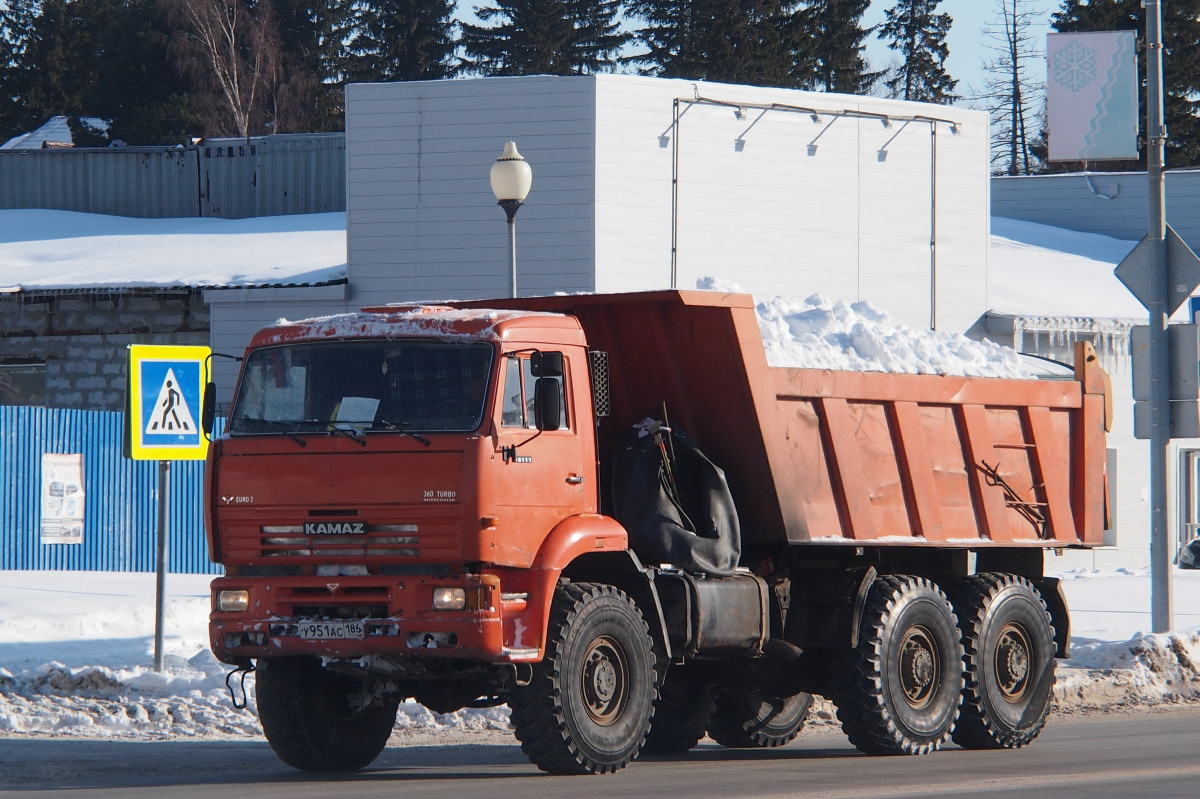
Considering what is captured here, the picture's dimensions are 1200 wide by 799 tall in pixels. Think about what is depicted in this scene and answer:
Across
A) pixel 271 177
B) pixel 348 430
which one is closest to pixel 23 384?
pixel 271 177

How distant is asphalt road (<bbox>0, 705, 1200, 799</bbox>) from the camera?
898 centimetres

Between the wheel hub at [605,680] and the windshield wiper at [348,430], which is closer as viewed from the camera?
the windshield wiper at [348,430]

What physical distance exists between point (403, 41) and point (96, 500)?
42.4 m

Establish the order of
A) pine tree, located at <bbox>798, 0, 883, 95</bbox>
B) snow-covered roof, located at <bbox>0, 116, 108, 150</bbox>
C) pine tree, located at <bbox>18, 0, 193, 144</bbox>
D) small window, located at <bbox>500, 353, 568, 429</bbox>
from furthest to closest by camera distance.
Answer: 1. pine tree, located at <bbox>798, 0, 883, 95</bbox>
2. snow-covered roof, located at <bbox>0, 116, 108, 150</bbox>
3. pine tree, located at <bbox>18, 0, 193, 144</bbox>
4. small window, located at <bbox>500, 353, 568, 429</bbox>

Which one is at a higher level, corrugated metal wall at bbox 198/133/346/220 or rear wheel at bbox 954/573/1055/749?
corrugated metal wall at bbox 198/133/346/220

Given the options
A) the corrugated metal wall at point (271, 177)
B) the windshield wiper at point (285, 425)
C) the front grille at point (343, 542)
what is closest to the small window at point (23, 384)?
the corrugated metal wall at point (271, 177)

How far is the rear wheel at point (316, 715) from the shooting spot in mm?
10047

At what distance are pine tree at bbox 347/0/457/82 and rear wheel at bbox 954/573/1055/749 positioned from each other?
5216cm

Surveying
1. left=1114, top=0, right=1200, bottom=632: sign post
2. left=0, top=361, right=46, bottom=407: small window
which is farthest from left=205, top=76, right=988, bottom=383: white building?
left=1114, top=0, right=1200, bottom=632: sign post

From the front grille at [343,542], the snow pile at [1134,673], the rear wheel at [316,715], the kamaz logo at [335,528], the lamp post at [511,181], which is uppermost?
the lamp post at [511,181]

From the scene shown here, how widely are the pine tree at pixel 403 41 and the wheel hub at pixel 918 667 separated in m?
52.7

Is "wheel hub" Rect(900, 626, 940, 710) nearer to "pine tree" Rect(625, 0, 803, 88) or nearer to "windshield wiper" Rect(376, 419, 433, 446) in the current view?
"windshield wiper" Rect(376, 419, 433, 446)

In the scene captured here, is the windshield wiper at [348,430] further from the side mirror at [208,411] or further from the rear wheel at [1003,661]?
the rear wheel at [1003,661]

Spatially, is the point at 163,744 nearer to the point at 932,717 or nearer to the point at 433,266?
the point at 932,717
